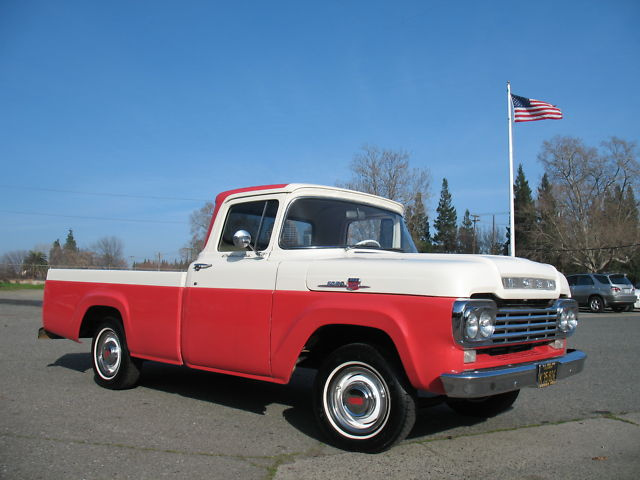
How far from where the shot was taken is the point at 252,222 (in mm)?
5301

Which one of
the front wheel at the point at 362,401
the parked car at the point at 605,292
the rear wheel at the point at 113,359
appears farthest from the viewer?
the parked car at the point at 605,292

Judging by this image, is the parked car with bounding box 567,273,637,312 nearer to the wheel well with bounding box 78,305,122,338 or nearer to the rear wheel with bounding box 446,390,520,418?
the rear wheel with bounding box 446,390,520,418

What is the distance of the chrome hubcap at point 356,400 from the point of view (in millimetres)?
3967

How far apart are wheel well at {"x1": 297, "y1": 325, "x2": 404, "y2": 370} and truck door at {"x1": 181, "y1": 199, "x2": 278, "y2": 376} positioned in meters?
0.41

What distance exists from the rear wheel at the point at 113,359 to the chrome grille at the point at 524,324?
157 inches

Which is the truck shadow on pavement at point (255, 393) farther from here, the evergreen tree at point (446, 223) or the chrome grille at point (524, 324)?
the evergreen tree at point (446, 223)

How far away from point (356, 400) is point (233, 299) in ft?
→ 4.89

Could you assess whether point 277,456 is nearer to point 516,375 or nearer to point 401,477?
point 401,477

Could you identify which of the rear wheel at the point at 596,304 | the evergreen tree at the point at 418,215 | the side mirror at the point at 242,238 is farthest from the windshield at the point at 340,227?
the evergreen tree at the point at 418,215

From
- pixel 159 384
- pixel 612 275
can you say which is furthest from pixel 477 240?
pixel 159 384

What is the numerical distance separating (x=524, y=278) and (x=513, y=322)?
1.12ft

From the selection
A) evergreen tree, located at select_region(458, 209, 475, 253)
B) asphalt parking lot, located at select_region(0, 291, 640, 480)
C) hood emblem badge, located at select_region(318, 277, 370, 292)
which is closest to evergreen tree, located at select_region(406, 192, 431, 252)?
asphalt parking lot, located at select_region(0, 291, 640, 480)

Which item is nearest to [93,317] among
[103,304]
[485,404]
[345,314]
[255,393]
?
[103,304]

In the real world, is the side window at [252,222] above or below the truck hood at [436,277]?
above
